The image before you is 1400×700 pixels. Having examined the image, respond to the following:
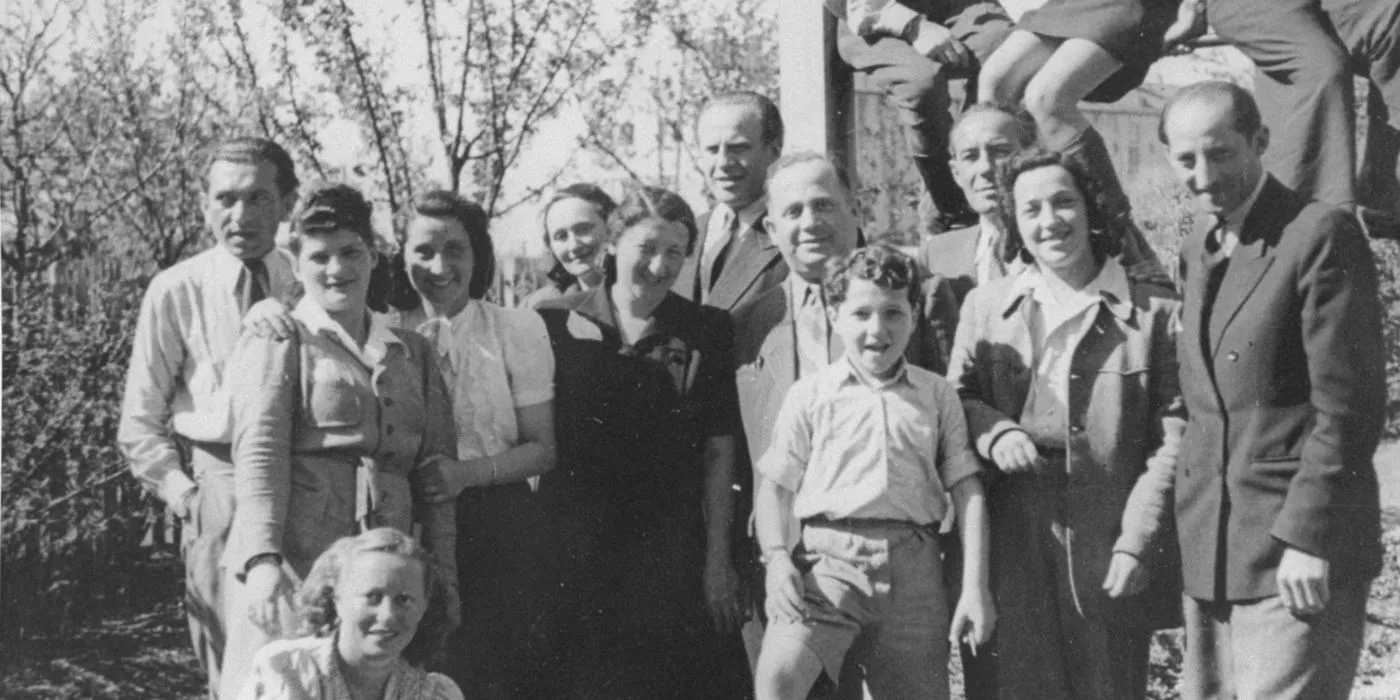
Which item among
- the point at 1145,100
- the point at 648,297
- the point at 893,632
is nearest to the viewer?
the point at 893,632

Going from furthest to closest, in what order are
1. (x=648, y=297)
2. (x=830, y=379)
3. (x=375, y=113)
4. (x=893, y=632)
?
(x=375, y=113)
(x=648, y=297)
(x=830, y=379)
(x=893, y=632)

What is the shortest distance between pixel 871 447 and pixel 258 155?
177 cm

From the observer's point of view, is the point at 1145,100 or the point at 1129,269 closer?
the point at 1129,269

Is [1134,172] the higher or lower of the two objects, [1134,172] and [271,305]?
the higher

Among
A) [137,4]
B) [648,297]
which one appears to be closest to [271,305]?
[648,297]

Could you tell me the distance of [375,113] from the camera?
5914 millimetres

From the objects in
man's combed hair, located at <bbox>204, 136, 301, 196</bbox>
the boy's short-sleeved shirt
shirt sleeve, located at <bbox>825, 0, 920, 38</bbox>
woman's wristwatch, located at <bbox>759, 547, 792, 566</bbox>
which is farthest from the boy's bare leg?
shirt sleeve, located at <bbox>825, 0, 920, 38</bbox>

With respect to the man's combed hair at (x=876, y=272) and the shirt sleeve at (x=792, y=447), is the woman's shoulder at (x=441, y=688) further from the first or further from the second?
the man's combed hair at (x=876, y=272)

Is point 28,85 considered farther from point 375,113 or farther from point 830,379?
point 830,379

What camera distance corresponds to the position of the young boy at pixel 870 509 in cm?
303

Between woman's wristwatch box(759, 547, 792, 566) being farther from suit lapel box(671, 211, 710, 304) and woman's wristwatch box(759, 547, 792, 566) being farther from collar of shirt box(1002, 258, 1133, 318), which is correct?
suit lapel box(671, 211, 710, 304)

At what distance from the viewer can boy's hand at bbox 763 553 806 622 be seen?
3.04 meters

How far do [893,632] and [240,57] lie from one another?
4.26 m

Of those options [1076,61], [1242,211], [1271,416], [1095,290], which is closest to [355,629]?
[1095,290]
